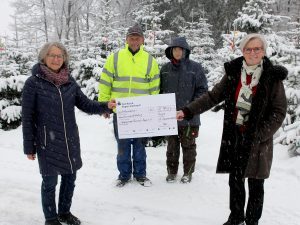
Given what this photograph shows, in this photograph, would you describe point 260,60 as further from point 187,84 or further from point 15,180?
point 15,180

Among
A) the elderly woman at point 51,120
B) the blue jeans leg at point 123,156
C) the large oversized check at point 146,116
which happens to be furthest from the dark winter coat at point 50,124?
the blue jeans leg at point 123,156

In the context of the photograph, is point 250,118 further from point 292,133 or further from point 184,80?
point 292,133

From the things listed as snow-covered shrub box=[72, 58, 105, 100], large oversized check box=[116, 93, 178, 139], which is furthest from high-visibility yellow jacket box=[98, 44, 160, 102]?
snow-covered shrub box=[72, 58, 105, 100]

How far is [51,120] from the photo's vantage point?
148 inches

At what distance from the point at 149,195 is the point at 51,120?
211 centimetres

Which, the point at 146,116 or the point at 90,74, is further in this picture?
the point at 90,74

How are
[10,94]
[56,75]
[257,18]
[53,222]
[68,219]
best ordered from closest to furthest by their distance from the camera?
[56,75]
[53,222]
[68,219]
[10,94]
[257,18]

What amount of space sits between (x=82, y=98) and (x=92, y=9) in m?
29.6

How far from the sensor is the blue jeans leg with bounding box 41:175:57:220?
12.8ft

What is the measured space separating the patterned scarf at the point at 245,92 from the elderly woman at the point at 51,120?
1.84m

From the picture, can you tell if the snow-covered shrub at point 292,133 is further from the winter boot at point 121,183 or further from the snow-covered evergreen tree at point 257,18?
the snow-covered evergreen tree at point 257,18

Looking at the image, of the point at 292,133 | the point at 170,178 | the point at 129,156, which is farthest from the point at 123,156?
the point at 292,133

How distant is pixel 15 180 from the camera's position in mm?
5781

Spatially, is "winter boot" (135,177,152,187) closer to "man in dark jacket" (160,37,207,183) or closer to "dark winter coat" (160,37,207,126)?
"man in dark jacket" (160,37,207,183)
